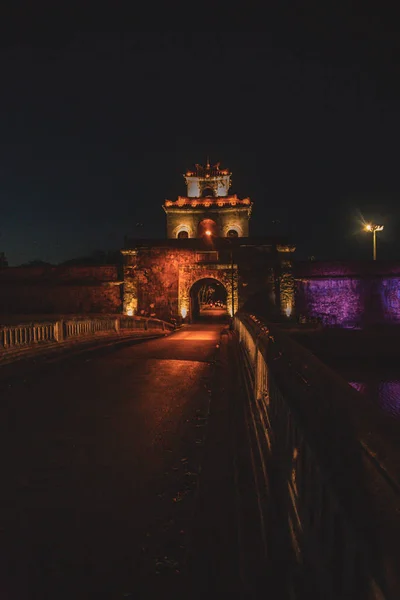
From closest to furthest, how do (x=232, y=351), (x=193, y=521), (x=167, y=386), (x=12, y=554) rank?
(x=12, y=554) → (x=193, y=521) → (x=167, y=386) → (x=232, y=351)

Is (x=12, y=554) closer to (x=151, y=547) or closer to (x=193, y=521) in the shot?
(x=151, y=547)

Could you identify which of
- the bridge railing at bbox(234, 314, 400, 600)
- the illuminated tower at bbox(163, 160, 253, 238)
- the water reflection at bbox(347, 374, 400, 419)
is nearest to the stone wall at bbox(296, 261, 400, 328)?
the illuminated tower at bbox(163, 160, 253, 238)

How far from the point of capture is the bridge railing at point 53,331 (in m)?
10.3

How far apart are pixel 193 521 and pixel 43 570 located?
110 cm

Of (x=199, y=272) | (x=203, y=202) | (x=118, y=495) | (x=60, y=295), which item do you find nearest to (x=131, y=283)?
(x=199, y=272)

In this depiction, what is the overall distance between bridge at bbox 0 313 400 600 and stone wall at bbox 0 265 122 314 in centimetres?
2801

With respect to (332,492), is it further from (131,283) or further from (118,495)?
(131,283)

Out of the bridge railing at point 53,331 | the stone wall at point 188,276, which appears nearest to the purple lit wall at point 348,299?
the stone wall at point 188,276

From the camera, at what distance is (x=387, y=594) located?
1079mm

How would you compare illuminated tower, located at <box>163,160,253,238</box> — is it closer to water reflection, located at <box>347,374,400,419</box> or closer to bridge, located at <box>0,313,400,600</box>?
water reflection, located at <box>347,374,400,419</box>

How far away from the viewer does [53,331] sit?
486 inches

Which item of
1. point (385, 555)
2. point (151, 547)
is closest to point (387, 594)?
point (385, 555)

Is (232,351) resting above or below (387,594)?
below

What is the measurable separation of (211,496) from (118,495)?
83 cm
